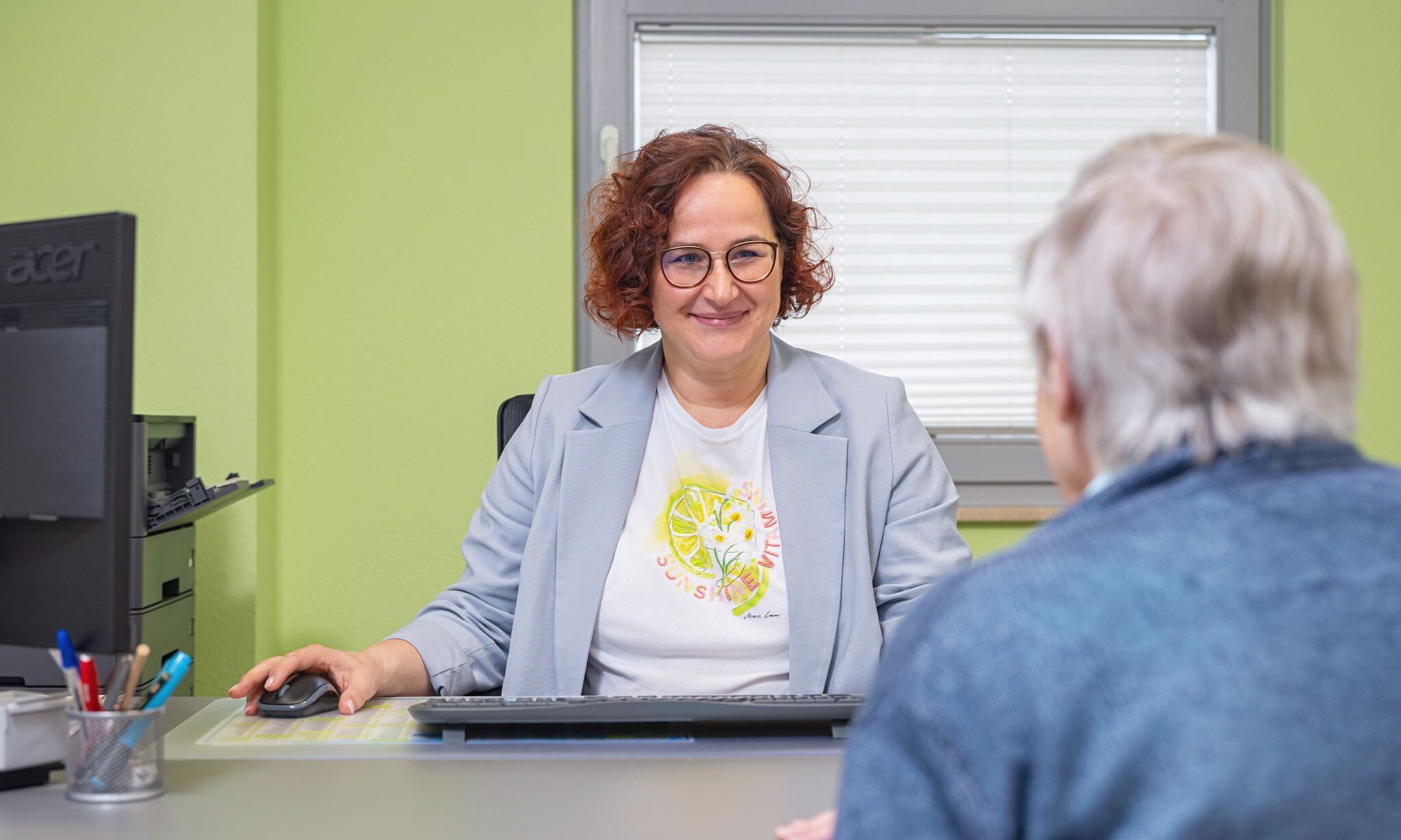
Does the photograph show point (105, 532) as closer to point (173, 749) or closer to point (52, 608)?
point (52, 608)

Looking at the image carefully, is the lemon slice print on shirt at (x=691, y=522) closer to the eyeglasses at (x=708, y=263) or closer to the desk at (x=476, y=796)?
the eyeglasses at (x=708, y=263)

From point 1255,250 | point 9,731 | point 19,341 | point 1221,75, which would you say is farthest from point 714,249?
point 1221,75

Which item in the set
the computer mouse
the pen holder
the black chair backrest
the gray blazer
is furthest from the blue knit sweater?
the black chair backrest

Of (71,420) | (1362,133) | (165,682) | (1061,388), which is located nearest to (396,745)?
(165,682)

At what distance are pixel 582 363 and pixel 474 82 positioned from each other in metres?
0.70

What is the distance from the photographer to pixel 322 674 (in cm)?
126

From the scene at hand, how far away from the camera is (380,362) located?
2658mm

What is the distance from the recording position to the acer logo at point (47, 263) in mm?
935

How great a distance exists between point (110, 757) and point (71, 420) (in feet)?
0.91

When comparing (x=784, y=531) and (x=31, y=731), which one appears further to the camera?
(x=784, y=531)

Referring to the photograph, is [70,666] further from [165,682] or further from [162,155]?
[162,155]

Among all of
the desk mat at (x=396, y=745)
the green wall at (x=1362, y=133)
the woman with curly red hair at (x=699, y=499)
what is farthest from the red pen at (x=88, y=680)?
the green wall at (x=1362, y=133)

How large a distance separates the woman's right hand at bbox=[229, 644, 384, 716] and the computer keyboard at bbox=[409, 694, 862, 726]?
177 millimetres
